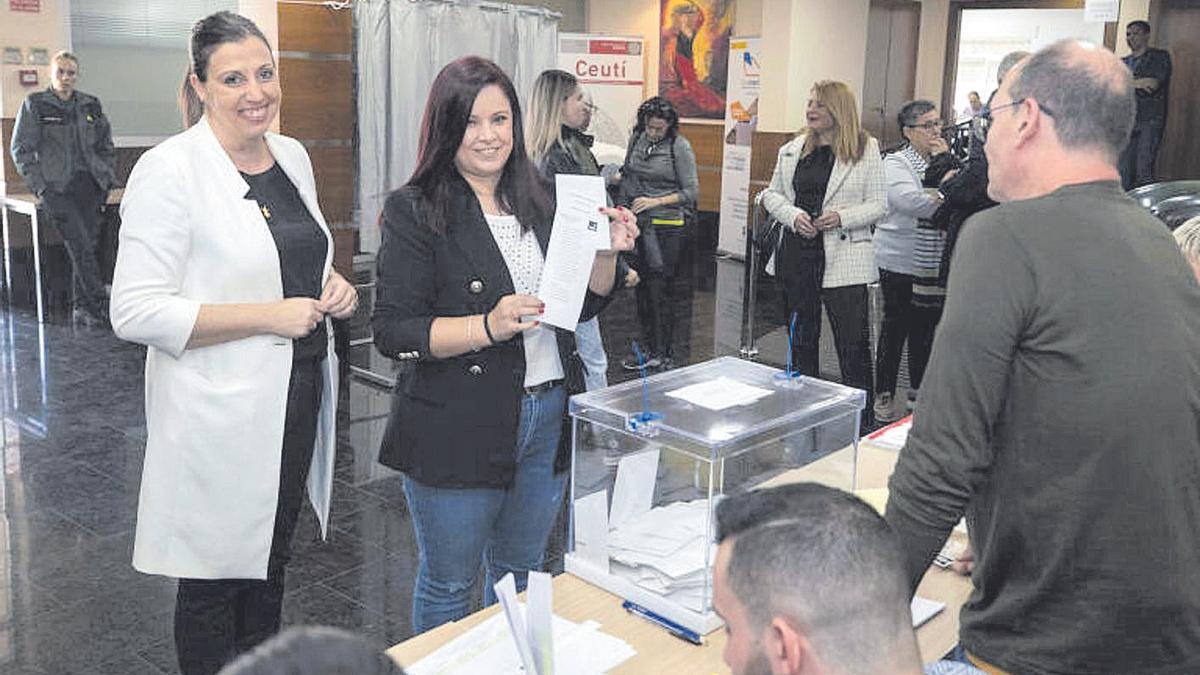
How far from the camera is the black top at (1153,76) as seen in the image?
960cm

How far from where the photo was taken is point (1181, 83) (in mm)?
10125

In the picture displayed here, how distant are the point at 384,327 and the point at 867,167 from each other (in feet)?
10.8

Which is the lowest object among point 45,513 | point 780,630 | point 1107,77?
point 45,513

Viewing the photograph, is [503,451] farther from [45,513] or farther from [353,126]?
[353,126]

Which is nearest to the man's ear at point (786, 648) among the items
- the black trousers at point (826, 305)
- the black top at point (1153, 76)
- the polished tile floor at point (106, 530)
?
the polished tile floor at point (106, 530)

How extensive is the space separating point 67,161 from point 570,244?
6373mm

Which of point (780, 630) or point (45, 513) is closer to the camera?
point (780, 630)

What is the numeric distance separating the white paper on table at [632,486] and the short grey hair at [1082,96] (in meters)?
0.91

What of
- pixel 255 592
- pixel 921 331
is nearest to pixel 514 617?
pixel 255 592

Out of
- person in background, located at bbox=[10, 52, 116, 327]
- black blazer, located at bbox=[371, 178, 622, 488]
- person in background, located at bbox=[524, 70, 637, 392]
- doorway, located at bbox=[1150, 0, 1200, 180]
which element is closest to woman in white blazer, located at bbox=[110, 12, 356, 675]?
black blazer, located at bbox=[371, 178, 622, 488]

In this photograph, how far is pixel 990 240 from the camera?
1.49m

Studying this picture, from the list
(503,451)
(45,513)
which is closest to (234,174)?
(503,451)

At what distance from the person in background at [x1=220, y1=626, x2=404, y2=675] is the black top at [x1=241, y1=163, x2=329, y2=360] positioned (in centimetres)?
165

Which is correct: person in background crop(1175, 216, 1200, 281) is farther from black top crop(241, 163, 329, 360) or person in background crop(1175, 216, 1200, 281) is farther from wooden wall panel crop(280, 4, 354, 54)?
wooden wall panel crop(280, 4, 354, 54)
